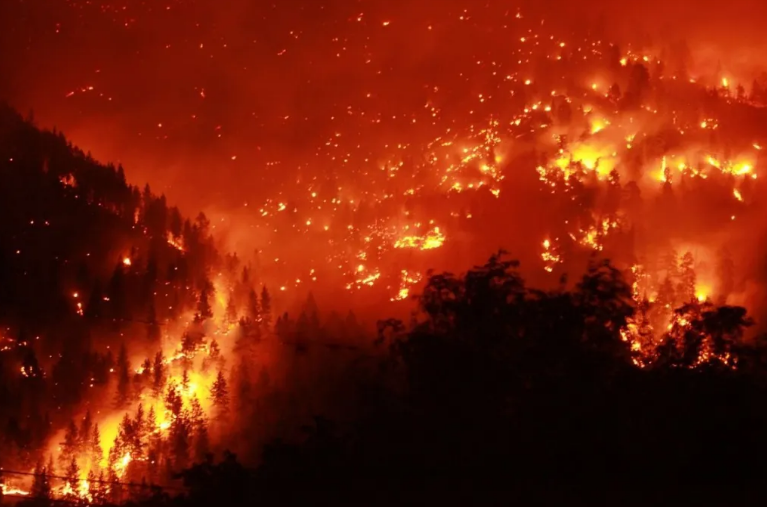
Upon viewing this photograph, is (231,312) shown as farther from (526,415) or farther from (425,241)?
(526,415)

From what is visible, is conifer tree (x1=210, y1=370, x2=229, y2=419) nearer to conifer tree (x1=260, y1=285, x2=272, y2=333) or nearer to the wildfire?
conifer tree (x1=260, y1=285, x2=272, y2=333)

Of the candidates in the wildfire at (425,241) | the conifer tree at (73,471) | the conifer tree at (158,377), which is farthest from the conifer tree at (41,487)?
the wildfire at (425,241)

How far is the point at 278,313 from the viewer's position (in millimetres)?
37875

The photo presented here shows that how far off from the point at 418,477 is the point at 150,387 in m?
24.9

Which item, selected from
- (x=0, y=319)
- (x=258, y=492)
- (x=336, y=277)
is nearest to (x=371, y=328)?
(x=336, y=277)

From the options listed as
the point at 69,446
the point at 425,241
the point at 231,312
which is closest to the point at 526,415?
the point at 69,446

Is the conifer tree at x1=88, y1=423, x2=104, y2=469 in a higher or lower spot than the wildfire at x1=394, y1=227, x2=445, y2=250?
lower

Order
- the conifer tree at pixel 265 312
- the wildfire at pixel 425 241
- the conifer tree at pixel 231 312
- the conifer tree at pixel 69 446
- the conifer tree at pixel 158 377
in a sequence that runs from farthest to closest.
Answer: the conifer tree at pixel 231 312
the wildfire at pixel 425 241
the conifer tree at pixel 265 312
the conifer tree at pixel 158 377
the conifer tree at pixel 69 446

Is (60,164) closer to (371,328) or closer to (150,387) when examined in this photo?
(150,387)

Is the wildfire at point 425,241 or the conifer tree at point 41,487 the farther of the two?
the wildfire at point 425,241

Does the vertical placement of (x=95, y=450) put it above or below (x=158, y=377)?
below

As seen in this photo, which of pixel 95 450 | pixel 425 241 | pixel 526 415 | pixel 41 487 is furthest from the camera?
pixel 425 241

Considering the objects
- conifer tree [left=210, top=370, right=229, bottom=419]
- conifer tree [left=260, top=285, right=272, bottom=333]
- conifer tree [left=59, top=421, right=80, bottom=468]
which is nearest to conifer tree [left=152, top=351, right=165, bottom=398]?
conifer tree [left=210, top=370, right=229, bottom=419]

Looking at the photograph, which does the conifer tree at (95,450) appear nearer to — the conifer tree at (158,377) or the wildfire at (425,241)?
the conifer tree at (158,377)
